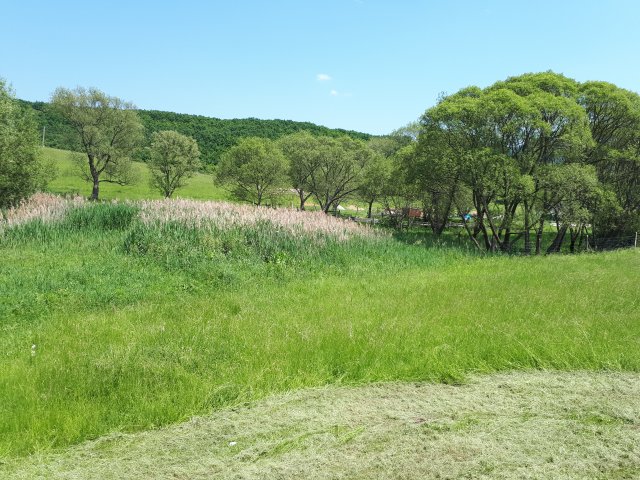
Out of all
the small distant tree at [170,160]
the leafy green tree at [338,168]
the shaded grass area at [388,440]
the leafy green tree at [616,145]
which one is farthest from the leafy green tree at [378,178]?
the shaded grass area at [388,440]

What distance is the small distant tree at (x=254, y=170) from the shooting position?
45.2 meters

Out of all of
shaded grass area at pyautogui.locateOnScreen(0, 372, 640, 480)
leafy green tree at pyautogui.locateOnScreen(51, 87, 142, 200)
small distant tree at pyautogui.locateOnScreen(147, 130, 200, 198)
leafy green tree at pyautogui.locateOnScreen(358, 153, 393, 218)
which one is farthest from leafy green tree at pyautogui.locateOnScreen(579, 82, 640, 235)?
leafy green tree at pyautogui.locateOnScreen(51, 87, 142, 200)

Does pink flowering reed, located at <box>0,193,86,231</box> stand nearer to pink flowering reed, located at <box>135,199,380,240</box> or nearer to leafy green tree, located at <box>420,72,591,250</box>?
pink flowering reed, located at <box>135,199,380,240</box>

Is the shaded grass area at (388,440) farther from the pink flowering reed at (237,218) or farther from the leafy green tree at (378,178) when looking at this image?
the leafy green tree at (378,178)

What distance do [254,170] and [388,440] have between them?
1687 inches

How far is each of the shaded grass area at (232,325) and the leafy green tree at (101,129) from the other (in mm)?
41538

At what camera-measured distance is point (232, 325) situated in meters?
7.02

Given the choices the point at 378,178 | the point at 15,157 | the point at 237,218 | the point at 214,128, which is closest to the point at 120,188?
the point at 378,178

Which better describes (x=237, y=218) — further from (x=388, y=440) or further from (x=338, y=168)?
(x=338, y=168)

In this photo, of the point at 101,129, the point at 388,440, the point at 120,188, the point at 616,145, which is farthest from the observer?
the point at 120,188

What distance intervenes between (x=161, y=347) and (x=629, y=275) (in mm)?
13153

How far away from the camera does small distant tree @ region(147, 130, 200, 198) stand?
→ 5150 cm

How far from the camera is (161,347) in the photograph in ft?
19.7

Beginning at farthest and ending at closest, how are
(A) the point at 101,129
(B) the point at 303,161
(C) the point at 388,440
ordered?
(A) the point at 101,129 → (B) the point at 303,161 → (C) the point at 388,440
